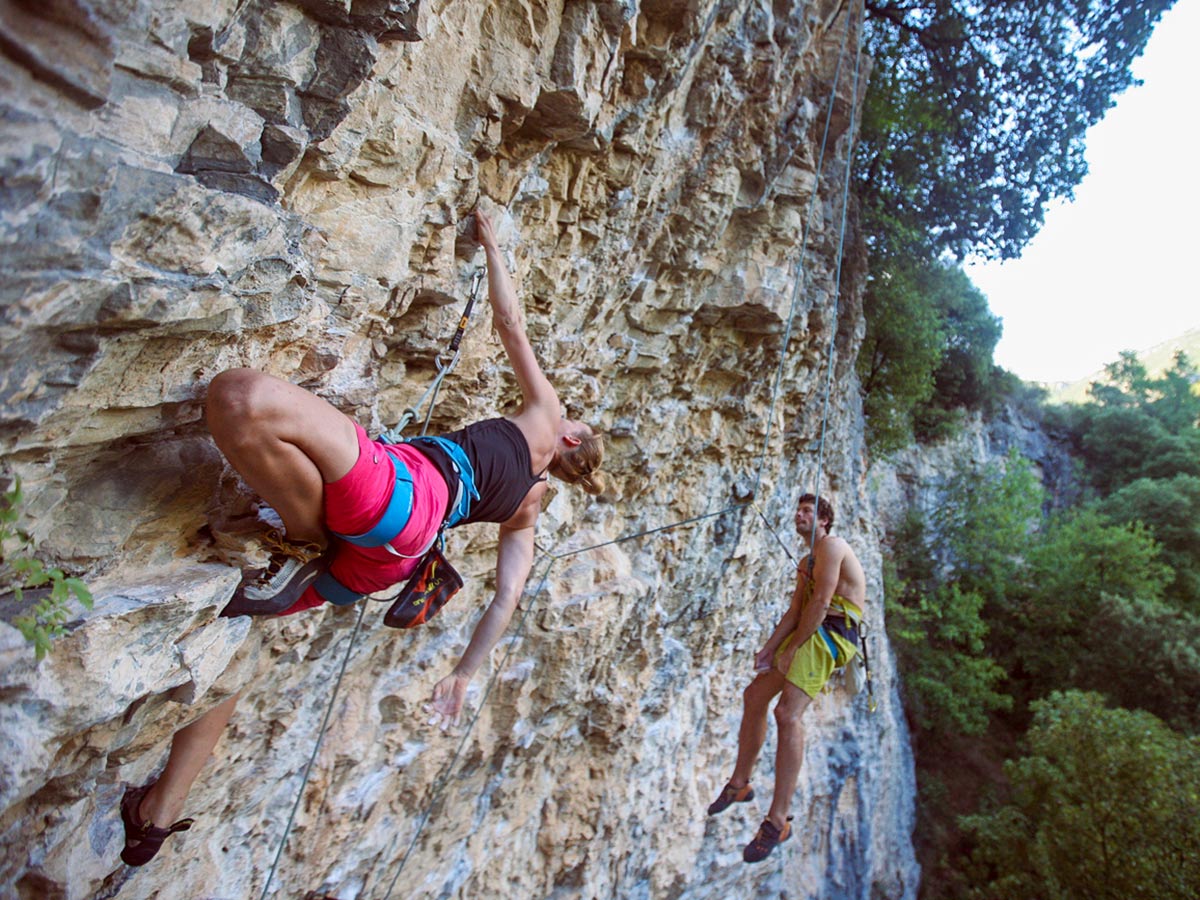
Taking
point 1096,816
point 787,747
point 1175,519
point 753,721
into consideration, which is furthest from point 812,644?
point 1175,519

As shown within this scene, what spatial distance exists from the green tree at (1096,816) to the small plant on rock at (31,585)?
968 cm

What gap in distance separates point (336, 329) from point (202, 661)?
1.11 m

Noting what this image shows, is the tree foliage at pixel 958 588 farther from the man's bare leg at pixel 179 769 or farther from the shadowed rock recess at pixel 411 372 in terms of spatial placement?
the man's bare leg at pixel 179 769

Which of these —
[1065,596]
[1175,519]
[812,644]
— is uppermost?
[1175,519]

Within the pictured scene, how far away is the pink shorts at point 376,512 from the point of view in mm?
1883

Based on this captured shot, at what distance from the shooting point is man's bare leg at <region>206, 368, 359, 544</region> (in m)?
1.64

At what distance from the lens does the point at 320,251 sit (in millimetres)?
2271

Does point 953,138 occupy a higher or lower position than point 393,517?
higher

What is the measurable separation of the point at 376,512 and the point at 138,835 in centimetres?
154

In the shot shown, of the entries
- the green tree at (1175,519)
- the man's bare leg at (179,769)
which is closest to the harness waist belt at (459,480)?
the man's bare leg at (179,769)

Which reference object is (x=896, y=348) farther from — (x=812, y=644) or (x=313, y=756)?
(x=313, y=756)

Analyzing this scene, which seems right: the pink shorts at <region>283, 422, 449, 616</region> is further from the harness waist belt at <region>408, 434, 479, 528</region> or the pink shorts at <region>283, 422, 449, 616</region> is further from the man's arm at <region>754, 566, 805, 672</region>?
the man's arm at <region>754, 566, 805, 672</region>

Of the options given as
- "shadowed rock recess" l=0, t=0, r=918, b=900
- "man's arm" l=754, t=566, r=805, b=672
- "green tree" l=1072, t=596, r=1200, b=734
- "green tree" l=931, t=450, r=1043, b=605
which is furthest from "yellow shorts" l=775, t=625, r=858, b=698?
"green tree" l=931, t=450, r=1043, b=605

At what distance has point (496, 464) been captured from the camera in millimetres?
2352
